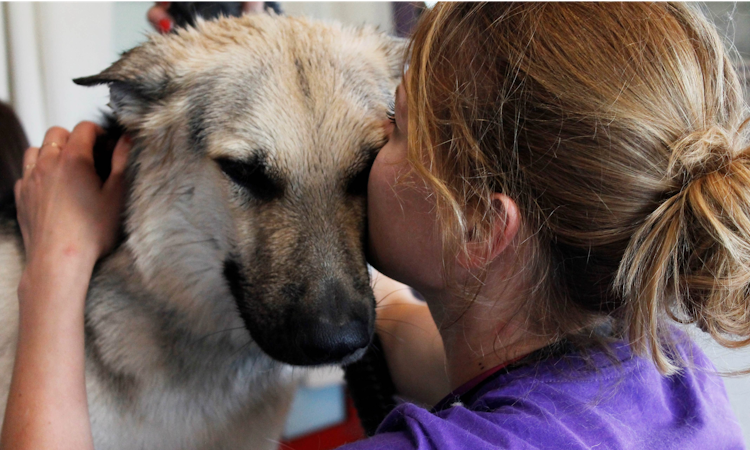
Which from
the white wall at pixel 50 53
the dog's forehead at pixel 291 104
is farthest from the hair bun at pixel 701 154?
the white wall at pixel 50 53

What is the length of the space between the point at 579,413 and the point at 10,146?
2.02m

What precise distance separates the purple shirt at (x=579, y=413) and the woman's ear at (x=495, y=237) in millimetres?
202

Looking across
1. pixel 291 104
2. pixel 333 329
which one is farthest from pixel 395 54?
pixel 333 329

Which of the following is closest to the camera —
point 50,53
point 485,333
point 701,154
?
point 701,154

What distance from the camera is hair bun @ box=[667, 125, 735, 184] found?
0.75 m

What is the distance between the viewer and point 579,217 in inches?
32.6

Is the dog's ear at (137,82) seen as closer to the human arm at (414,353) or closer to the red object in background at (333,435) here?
the human arm at (414,353)

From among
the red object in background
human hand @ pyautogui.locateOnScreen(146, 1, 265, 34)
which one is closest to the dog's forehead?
human hand @ pyautogui.locateOnScreen(146, 1, 265, 34)

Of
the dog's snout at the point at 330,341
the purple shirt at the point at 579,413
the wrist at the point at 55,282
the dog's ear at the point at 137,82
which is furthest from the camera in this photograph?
the dog's ear at the point at 137,82

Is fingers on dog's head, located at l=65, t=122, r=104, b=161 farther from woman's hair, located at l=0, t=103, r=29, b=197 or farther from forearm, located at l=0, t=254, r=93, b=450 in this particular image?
woman's hair, located at l=0, t=103, r=29, b=197

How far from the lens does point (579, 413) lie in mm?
802

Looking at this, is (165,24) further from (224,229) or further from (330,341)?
(330,341)

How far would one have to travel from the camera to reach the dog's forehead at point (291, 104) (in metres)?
0.98

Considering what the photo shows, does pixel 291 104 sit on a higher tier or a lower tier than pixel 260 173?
higher
